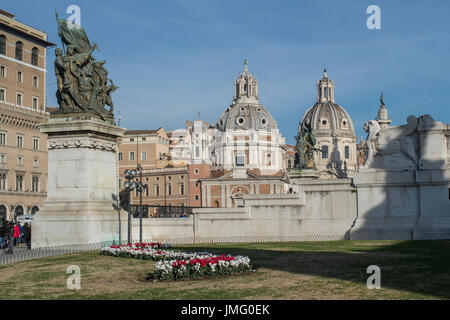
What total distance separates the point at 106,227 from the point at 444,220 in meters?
14.7

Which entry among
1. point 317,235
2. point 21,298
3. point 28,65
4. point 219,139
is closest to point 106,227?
point 317,235

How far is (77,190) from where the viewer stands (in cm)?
2538

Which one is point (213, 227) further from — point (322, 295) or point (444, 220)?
point (322, 295)

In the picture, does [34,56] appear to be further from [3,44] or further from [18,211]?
[18,211]

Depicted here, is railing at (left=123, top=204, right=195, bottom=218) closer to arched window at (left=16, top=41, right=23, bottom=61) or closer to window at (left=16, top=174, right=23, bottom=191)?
window at (left=16, top=174, right=23, bottom=191)

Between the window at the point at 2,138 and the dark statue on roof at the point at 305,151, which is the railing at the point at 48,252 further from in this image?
the window at the point at 2,138

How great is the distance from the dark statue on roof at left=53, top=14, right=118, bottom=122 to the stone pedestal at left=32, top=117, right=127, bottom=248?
2.38 feet

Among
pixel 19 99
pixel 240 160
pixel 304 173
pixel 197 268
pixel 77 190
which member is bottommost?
pixel 197 268

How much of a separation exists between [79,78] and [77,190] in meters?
4.90

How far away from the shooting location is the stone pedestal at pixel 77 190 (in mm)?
A: 24891

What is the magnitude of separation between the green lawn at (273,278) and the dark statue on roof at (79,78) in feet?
26.5

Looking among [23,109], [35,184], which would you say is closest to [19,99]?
[23,109]

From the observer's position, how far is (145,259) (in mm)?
20188

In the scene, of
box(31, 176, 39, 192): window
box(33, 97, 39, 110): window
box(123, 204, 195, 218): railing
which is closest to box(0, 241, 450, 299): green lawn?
box(123, 204, 195, 218): railing
